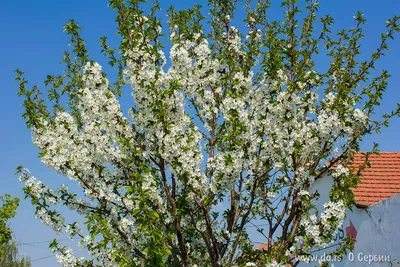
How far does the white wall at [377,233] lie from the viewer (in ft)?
45.1

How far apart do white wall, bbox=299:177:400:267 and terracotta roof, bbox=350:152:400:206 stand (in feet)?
1.67

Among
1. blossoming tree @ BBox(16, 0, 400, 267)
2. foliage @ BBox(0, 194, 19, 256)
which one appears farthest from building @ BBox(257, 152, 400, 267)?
foliage @ BBox(0, 194, 19, 256)

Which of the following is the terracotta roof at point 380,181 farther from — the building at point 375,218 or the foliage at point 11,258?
the foliage at point 11,258

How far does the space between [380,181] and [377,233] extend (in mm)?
2862

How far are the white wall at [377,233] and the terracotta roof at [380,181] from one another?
0.51 m

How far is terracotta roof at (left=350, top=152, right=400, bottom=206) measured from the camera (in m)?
15.9

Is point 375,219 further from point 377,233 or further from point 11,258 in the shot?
point 11,258

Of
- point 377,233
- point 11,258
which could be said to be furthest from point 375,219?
point 11,258

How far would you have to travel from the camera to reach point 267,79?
9.44 m

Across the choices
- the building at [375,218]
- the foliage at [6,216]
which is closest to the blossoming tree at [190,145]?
the building at [375,218]

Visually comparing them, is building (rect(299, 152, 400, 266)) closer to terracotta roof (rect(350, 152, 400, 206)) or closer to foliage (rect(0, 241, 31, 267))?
terracotta roof (rect(350, 152, 400, 206))

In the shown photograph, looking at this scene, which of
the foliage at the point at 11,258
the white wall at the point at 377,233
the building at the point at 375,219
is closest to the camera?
the white wall at the point at 377,233

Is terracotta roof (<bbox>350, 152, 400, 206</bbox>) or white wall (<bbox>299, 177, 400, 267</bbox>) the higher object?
terracotta roof (<bbox>350, 152, 400, 206</bbox>)

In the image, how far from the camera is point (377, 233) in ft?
47.6
